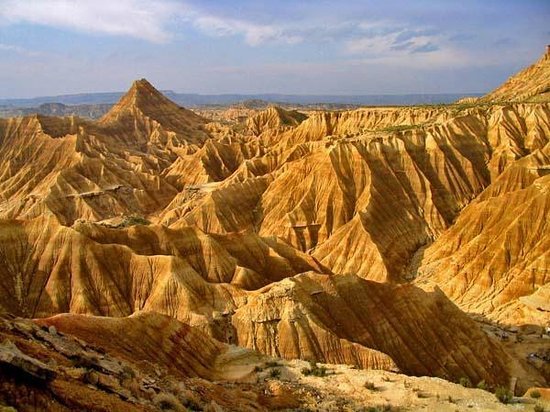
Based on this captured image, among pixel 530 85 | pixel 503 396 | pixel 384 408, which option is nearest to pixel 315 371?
pixel 384 408

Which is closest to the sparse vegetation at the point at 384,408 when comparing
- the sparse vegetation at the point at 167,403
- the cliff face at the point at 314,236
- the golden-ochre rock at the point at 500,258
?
the sparse vegetation at the point at 167,403

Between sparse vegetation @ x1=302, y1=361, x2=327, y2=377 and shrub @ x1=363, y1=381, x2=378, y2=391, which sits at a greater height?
shrub @ x1=363, y1=381, x2=378, y2=391

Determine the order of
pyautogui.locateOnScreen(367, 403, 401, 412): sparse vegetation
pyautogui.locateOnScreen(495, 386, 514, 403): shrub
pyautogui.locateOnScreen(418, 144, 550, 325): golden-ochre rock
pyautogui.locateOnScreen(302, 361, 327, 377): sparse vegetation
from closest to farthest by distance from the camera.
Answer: pyautogui.locateOnScreen(367, 403, 401, 412): sparse vegetation < pyautogui.locateOnScreen(495, 386, 514, 403): shrub < pyautogui.locateOnScreen(302, 361, 327, 377): sparse vegetation < pyautogui.locateOnScreen(418, 144, 550, 325): golden-ochre rock

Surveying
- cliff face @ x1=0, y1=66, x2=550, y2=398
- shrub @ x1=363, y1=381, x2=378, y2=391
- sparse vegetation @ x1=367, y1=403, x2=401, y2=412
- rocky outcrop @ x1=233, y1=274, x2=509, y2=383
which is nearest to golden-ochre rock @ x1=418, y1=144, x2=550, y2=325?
cliff face @ x1=0, y1=66, x2=550, y2=398

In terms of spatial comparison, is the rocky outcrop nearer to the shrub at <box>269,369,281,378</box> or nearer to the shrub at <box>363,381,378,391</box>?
the shrub at <box>269,369,281,378</box>

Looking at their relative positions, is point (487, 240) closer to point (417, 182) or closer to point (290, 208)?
point (417, 182)

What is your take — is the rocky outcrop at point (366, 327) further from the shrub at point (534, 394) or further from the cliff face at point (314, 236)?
the shrub at point (534, 394)

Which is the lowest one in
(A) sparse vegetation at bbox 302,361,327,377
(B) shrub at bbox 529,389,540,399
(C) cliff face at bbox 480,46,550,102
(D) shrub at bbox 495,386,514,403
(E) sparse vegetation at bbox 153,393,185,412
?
(A) sparse vegetation at bbox 302,361,327,377

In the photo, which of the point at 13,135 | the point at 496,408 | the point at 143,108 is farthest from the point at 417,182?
the point at 143,108

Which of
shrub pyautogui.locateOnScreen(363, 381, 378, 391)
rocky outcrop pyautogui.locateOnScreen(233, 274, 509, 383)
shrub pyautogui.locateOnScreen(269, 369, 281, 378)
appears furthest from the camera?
rocky outcrop pyautogui.locateOnScreen(233, 274, 509, 383)

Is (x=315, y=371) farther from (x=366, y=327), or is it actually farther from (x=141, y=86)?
(x=141, y=86)

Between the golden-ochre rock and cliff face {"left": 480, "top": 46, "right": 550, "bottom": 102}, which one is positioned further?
cliff face {"left": 480, "top": 46, "right": 550, "bottom": 102}

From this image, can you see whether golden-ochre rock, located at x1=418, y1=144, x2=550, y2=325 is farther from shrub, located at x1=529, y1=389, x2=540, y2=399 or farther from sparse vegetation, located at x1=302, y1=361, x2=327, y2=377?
sparse vegetation, located at x1=302, y1=361, x2=327, y2=377
